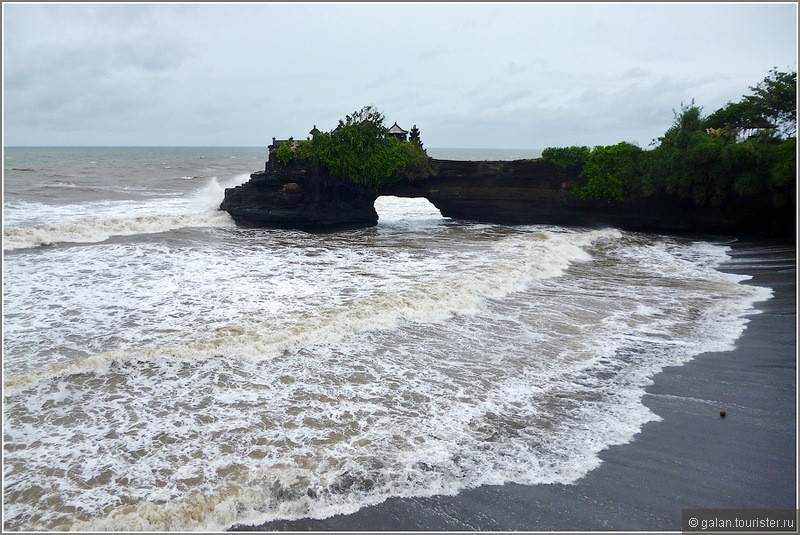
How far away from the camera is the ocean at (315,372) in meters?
4.61

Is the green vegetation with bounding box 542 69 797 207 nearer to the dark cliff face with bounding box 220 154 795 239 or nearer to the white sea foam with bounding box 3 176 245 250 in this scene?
the dark cliff face with bounding box 220 154 795 239

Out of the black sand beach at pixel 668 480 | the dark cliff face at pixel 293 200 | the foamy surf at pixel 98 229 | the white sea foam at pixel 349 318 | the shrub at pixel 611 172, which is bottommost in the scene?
the black sand beach at pixel 668 480

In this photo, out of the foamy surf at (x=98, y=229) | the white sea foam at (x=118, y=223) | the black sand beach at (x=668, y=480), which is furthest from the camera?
the white sea foam at (x=118, y=223)

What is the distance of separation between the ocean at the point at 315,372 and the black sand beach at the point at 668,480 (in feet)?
0.58

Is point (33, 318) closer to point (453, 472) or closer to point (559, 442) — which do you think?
point (453, 472)

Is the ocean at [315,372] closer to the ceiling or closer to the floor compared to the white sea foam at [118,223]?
closer to the floor

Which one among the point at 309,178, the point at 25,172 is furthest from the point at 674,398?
the point at 25,172

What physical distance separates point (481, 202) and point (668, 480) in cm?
2125

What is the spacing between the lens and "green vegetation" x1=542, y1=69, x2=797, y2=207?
720 inches

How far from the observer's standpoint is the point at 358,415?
5840 millimetres

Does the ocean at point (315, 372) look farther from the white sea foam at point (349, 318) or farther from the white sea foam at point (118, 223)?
the white sea foam at point (118, 223)

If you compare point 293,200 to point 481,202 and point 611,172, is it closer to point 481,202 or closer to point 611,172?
point 481,202

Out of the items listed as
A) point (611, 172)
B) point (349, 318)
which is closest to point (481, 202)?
point (611, 172)

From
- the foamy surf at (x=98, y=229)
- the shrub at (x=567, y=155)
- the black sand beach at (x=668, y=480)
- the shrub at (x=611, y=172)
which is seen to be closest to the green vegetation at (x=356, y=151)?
the foamy surf at (x=98, y=229)
